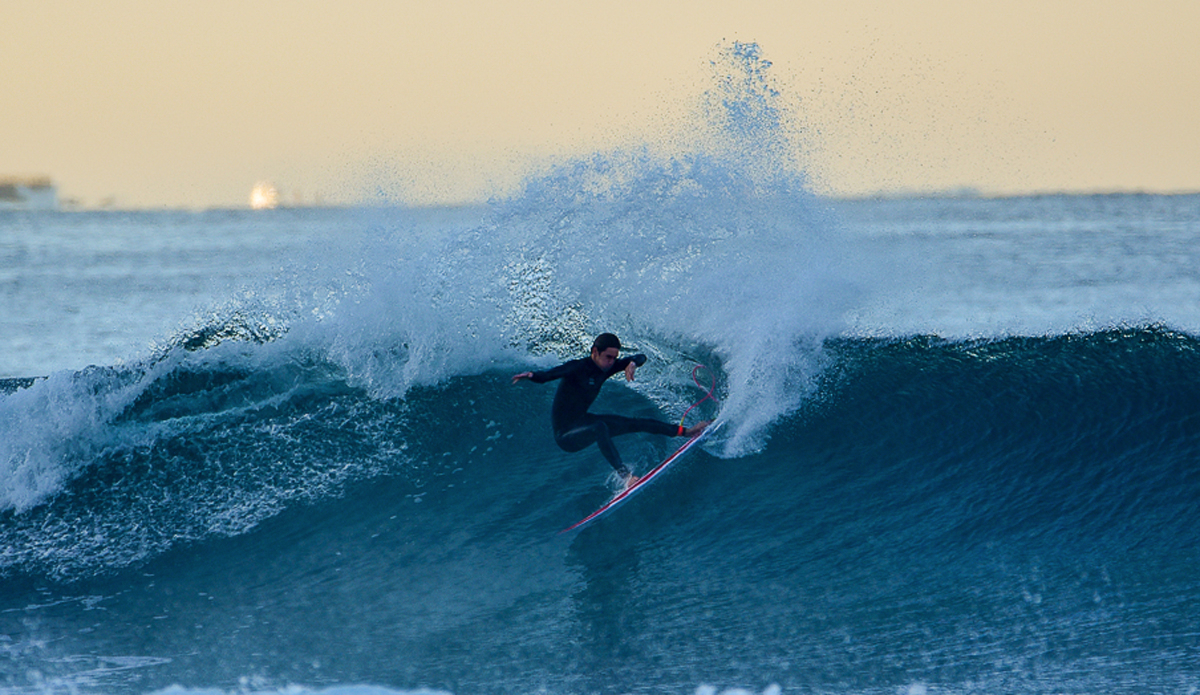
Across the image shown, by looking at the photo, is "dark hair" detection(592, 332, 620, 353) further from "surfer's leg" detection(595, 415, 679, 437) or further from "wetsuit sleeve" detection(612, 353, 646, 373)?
"surfer's leg" detection(595, 415, 679, 437)

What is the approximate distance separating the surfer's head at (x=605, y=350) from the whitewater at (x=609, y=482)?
1.00 m

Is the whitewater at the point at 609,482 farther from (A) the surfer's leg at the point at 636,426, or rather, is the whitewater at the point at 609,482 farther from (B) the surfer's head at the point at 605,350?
(B) the surfer's head at the point at 605,350

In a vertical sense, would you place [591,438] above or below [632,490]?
above

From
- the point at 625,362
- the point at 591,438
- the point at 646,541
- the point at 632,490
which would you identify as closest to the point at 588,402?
the point at 591,438

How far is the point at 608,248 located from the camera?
9.13m

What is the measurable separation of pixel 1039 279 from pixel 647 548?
19.6m

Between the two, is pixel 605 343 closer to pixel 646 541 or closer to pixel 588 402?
pixel 588 402

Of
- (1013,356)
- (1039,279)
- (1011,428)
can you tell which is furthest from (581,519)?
(1039,279)

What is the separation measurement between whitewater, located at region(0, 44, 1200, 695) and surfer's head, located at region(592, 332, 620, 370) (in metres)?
1.00

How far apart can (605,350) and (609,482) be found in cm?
117

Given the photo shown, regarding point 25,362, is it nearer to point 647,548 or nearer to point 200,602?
point 200,602

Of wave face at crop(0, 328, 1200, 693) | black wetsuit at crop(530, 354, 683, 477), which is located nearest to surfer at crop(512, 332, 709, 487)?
black wetsuit at crop(530, 354, 683, 477)

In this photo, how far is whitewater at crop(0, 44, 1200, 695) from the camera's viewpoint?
4.66m

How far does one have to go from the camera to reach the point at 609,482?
20.9 ft
